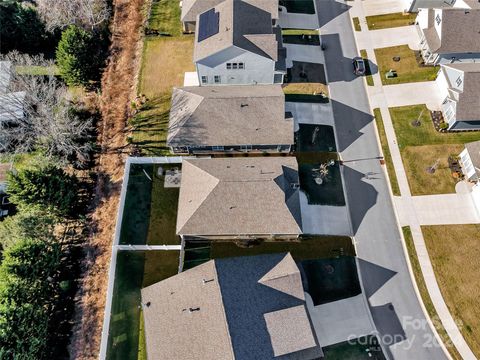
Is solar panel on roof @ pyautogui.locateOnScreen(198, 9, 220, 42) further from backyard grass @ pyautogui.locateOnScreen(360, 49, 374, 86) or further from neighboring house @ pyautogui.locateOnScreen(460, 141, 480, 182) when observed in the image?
neighboring house @ pyautogui.locateOnScreen(460, 141, 480, 182)

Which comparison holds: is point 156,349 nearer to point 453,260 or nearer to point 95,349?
point 95,349

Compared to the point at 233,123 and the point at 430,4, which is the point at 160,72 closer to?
the point at 233,123

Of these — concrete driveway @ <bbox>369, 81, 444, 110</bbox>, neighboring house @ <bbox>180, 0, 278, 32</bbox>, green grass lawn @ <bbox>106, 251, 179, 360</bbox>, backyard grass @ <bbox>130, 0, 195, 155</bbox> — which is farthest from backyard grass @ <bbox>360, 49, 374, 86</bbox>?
green grass lawn @ <bbox>106, 251, 179, 360</bbox>

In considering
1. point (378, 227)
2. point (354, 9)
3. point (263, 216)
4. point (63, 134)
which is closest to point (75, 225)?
point (63, 134)

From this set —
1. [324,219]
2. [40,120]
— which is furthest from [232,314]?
[40,120]

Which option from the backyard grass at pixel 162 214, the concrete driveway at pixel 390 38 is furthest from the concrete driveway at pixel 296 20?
the backyard grass at pixel 162 214

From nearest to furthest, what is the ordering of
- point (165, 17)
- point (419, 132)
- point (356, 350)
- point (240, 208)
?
point (356, 350) < point (240, 208) < point (419, 132) < point (165, 17)

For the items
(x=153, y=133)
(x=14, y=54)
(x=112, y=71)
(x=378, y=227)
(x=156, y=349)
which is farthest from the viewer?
(x=112, y=71)
